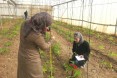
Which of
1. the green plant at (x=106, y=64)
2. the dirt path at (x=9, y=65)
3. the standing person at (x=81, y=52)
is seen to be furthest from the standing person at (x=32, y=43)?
the green plant at (x=106, y=64)

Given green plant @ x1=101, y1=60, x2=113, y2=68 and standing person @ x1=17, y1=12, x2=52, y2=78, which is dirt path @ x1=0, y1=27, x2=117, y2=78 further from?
standing person @ x1=17, y1=12, x2=52, y2=78

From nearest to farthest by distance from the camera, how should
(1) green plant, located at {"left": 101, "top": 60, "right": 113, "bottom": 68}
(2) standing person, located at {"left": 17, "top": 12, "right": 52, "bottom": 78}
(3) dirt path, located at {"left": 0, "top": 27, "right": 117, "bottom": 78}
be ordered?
(2) standing person, located at {"left": 17, "top": 12, "right": 52, "bottom": 78}, (3) dirt path, located at {"left": 0, "top": 27, "right": 117, "bottom": 78}, (1) green plant, located at {"left": 101, "top": 60, "right": 113, "bottom": 68}

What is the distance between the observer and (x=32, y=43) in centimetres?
354

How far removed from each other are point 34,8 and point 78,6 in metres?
11.2

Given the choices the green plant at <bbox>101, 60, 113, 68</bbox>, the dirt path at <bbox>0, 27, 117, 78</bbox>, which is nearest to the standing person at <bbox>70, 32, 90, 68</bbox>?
the dirt path at <bbox>0, 27, 117, 78</bbox>

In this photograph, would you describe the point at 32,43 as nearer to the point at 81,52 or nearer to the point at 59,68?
the point at 81,52

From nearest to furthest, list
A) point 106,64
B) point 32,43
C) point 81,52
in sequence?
point 32,43 < point 81,52 < point 106,64

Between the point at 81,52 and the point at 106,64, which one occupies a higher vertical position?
the point at 81,52

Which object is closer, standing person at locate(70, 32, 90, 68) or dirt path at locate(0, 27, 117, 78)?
standing person at locate(70, 32, 90, 68)

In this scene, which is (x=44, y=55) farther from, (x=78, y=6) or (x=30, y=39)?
(x=78, y=6)

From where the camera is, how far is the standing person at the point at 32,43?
11.2 ft

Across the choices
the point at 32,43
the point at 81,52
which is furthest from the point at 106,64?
the point at 32,43

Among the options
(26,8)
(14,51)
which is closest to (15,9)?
(26,8)

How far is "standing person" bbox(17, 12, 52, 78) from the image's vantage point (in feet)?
11.2
